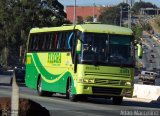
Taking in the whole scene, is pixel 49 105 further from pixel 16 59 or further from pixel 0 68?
pixel 16 59

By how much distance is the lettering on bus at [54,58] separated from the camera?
27.9 meters

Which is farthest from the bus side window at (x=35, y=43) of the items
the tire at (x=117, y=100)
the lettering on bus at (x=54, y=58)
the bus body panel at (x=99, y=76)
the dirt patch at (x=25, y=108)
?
the dirt patch at (x=25, y=108)

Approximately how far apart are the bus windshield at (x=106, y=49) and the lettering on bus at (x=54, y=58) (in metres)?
2.93

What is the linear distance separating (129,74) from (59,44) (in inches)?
156

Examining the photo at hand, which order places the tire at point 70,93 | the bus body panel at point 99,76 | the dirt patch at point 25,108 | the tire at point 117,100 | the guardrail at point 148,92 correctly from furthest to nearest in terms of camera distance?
the guardrail at point 148,92 → the tire at point 117,100 → the tire at point 70,93 → the bus body panel at point 99,76 → the dirt patch at point 25,108

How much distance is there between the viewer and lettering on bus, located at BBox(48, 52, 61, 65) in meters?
27.9

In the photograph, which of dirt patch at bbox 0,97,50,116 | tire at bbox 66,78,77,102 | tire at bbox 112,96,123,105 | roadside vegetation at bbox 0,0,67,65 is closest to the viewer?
dirt patch at bbox 0,97,50,116

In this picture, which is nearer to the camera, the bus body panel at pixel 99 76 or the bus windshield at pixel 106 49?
the bus windshield at pixel 106 49

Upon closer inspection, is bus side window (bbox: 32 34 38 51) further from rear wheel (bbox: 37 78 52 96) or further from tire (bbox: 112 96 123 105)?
tire (bbox: 112 96 123 105)

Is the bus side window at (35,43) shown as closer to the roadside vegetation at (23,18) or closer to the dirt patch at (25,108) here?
the dirt patch at (25,108)

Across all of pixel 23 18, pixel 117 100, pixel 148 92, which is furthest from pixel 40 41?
pixel 23 18

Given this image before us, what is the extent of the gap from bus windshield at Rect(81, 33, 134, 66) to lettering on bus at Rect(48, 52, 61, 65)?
2.93 meters

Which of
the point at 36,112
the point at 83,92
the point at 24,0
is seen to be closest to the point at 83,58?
the point at 83,92

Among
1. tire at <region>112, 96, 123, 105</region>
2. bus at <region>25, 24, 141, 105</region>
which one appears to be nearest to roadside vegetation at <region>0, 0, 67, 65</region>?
tire at <region>112, 96, 123, 105</region>
